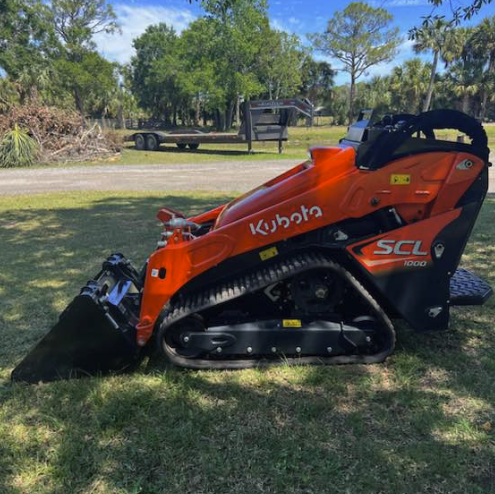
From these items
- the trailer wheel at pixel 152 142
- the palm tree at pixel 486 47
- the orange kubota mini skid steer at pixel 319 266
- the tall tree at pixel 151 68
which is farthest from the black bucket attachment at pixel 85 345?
the palm tree at pixel 486 47

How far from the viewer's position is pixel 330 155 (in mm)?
2982

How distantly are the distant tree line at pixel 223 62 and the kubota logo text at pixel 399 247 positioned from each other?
30189 mm

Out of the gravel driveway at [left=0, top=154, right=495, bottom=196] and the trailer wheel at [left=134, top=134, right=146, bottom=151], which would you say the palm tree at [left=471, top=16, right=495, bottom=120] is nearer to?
the trailer wheel at [left=134, top=134, right=146, bottom=151]

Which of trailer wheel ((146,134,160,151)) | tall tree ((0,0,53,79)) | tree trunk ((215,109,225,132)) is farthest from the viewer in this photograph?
tree trunk ((215,109,225,132))

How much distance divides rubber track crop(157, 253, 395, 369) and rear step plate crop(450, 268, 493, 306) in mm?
654

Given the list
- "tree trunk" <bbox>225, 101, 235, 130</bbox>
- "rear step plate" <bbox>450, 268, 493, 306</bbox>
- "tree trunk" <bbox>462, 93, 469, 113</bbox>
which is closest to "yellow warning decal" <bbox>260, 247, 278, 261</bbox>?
"rear step plate" <bbox>450, 268, 493, 306</bbox>

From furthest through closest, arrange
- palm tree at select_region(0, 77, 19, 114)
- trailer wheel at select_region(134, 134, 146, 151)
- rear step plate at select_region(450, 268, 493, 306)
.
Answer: palm tree at select_region(0, 77, 19, 114) < trailer wheel at select_region(134, 134, 146, 151) < rear step plate at select_region(450, 268, 493, 306)

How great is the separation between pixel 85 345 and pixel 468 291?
276 cm

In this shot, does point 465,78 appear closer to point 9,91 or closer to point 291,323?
point 9,91

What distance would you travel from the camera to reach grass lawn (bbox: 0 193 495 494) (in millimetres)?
2215

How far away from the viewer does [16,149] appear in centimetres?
1734

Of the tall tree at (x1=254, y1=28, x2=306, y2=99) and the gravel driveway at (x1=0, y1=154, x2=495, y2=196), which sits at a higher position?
the tall tree at (x1=254, y1=28, x2=306, y2=99)

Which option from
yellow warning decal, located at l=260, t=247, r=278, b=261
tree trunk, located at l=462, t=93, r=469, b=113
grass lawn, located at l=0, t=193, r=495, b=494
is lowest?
grass lawn, located at l=0, t=193, r=495, b=494

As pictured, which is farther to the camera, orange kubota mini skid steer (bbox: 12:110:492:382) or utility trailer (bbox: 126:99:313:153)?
utility trailer (bbox: 126:99:313:153)
